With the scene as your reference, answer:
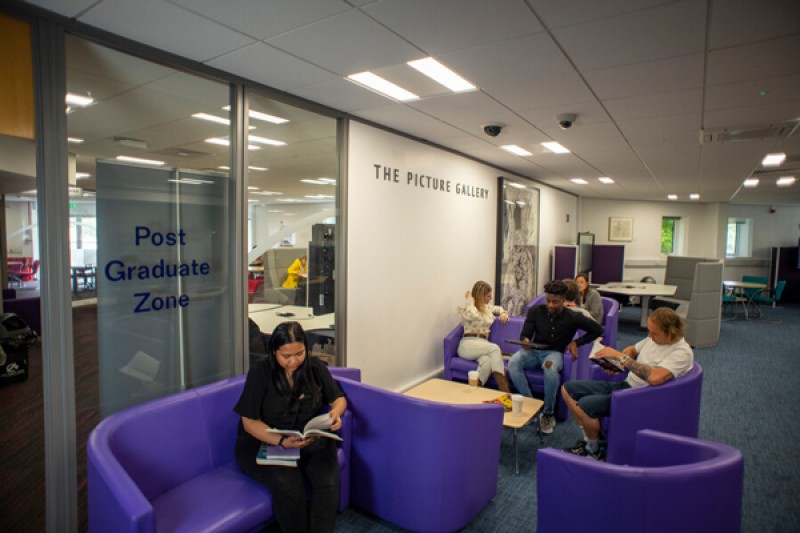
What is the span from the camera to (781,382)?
586cm

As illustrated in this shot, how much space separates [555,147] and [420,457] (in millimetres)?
4420

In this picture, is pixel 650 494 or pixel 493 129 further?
pixel 493 129

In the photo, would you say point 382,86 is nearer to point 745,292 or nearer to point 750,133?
point 750,133

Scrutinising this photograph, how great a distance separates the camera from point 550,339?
4488 mm

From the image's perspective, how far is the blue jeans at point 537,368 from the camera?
14.1 ft

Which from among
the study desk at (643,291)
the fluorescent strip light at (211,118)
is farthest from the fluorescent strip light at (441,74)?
the study desk at (643,291)

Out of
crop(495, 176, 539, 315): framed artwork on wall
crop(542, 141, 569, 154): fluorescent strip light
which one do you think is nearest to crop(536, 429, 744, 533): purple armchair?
crop(542, 141, 569, 154): fluorescent strip light

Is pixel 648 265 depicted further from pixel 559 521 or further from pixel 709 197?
pixel 559 521

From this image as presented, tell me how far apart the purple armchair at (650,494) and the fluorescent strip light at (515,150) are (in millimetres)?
4192

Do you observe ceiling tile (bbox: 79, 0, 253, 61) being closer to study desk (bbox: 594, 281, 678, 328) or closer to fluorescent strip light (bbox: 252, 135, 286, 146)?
fluorescent strip light (bbox: 252, 135, 286, 146)

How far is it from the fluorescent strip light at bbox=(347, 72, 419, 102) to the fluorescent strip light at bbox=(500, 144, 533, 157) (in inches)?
89.0

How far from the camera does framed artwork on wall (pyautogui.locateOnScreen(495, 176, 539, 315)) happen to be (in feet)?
24.0

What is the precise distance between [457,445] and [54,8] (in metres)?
3.15

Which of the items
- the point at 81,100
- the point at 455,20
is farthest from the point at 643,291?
the point at 81,100
